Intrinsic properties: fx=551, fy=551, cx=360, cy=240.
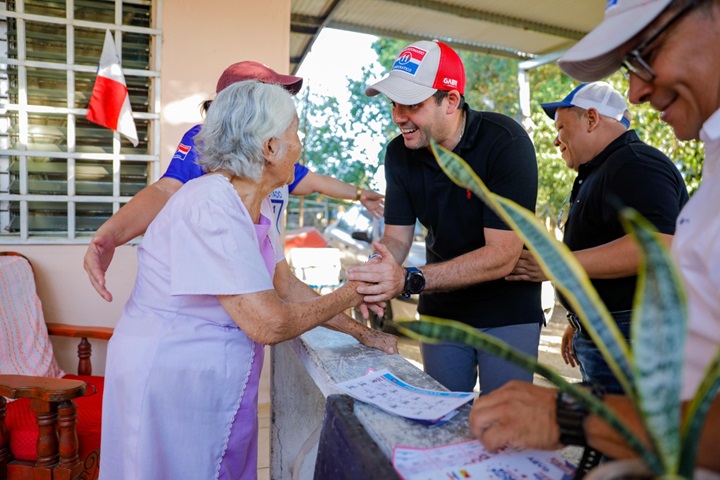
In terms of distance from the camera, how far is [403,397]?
140 centimetres

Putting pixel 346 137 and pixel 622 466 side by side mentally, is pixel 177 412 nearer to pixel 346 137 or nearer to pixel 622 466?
pixel 622 466

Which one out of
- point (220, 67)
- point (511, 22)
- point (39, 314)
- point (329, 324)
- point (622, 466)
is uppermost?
point (511, 22)

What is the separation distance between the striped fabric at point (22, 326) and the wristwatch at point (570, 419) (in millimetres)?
2846

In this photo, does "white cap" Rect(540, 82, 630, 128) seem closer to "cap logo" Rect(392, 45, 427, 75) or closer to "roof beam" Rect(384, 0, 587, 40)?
"cap logo" Rect(392, 45, 427, 75)

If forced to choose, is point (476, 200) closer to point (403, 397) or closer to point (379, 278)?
point (379, 278)

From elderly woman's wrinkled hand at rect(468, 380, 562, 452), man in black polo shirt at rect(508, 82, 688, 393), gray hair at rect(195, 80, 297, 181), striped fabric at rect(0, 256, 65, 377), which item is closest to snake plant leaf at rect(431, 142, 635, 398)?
elderly woman's wrinkled hand at rect(468, 380, 562, 452)

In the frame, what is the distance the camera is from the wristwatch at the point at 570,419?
0.90 m

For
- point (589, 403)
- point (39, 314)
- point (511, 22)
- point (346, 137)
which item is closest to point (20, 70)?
point (39, 314)

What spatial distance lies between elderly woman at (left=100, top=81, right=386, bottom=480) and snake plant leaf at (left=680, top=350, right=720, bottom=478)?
1159 millimetres

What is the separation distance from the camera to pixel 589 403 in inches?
25.4

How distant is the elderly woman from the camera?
1.60m

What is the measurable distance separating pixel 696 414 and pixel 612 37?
0.73 m

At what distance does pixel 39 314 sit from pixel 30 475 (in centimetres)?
116

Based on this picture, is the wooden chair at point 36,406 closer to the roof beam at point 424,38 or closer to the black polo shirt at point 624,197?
the black polo shirt at point 624,197
